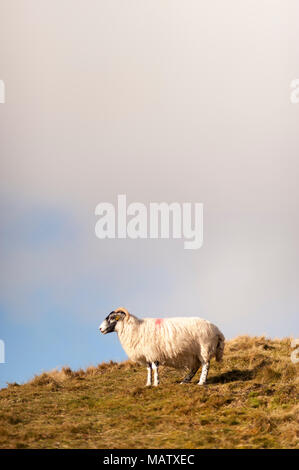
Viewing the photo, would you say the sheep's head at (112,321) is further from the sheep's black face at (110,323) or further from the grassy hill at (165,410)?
the grassy hill at (165,410)

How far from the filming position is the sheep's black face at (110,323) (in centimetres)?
2228

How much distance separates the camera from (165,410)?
17.7m

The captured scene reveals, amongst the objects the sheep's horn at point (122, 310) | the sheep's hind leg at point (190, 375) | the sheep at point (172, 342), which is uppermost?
the sheep's horn at point (122, 310)

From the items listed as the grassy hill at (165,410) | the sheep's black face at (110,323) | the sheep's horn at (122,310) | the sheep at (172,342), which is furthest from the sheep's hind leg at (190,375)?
the sheep's black face at (110,323)

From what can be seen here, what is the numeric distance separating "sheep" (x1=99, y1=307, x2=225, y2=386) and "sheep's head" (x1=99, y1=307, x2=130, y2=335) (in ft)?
0.16

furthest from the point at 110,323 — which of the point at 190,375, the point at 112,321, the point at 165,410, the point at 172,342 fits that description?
the point at 165,410

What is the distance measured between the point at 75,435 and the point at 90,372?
13.8 m

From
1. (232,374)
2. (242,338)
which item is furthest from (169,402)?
(242,338)

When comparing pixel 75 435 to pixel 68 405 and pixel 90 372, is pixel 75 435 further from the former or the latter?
pixel 90 372

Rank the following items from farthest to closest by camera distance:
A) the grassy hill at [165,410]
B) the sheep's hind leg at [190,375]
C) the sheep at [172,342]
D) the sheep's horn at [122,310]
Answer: the sheep's horn at [122,310], the sheep's hind leg at [190,375], the sheep at [172,342], the grassy hill at [165,410]

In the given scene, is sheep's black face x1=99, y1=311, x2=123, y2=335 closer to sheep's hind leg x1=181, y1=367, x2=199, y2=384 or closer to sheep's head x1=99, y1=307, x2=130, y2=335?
sheep's head x1=99, y1=307, x2=130, y2=335

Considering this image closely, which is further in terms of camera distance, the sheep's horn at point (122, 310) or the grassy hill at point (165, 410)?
the sheep's horn at point (122, 310)

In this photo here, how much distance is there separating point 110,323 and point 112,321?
12cm

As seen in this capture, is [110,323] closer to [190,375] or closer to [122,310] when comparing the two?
[122,310]
